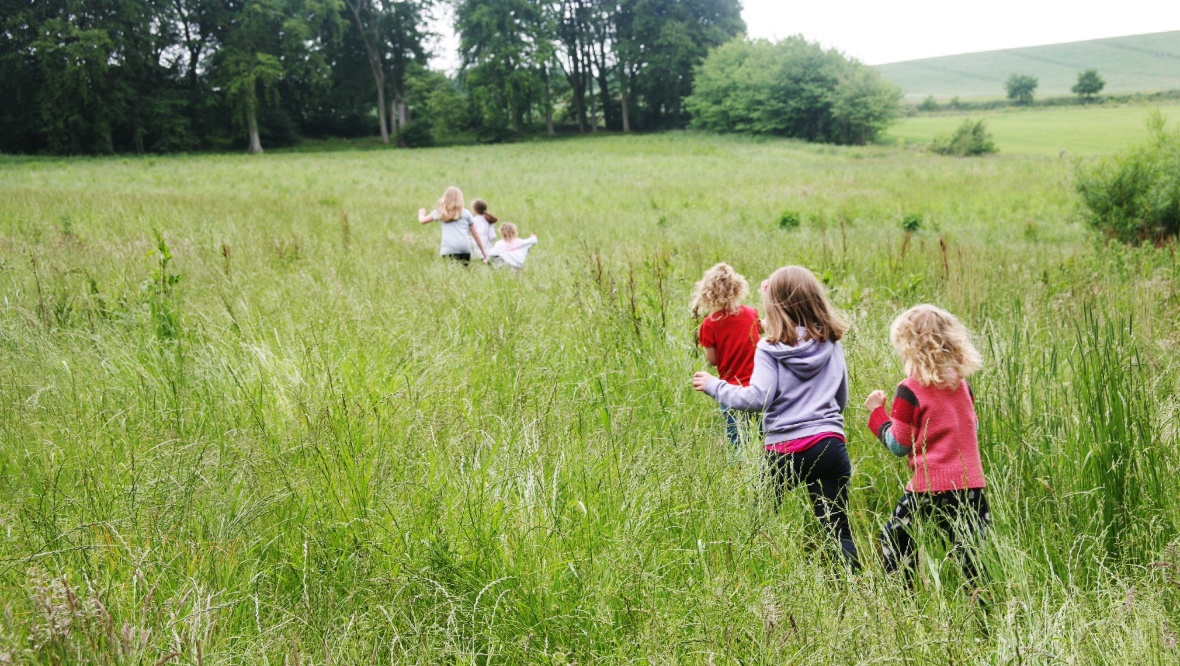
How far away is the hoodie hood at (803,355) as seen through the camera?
126 inches

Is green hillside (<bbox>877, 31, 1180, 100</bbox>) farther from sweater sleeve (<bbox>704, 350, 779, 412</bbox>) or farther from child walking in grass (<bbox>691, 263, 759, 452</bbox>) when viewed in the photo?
sweater sleeve (<bbox>704, 350, 779, 412</bbox>)

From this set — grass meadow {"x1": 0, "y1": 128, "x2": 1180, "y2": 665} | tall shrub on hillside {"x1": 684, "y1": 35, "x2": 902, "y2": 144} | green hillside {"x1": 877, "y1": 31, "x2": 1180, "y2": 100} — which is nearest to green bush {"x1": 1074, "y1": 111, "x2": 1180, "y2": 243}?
grass meadow {"x1": 0, "y1": 128, "x2": 1180, "y2": 665}

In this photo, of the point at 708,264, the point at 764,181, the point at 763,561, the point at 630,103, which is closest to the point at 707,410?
the point at 763,561

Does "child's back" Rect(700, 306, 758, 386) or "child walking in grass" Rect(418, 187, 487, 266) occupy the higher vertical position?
"child walking in grass" Rect(418, 187, 487, 266)

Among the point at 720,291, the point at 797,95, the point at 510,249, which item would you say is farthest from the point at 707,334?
the point at 797,95

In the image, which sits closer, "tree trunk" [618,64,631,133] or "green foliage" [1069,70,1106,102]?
"tree trunk" [618,64,631,133]

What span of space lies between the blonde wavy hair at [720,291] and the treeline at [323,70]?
47491 mm

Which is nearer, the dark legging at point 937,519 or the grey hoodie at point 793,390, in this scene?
the dark legging at point 937,519

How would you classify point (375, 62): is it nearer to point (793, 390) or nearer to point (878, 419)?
point (793, 390)

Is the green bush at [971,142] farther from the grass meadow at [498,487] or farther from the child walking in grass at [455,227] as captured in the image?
the grass meadow at [498,487]

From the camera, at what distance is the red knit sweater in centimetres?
277

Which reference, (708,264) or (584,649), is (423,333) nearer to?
(584,649)

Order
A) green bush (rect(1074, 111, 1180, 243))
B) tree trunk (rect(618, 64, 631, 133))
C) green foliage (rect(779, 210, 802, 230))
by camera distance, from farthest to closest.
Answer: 1. tree trunk (rect(618, 64, 631, 133))
2. green foliage (rect(779, 210, 802, 230))
3. green bush (rect(1074, 111, 1180, 243))

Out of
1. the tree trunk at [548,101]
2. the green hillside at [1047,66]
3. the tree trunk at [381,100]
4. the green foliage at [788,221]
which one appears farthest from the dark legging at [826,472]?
the green hillside at [1047,66]
